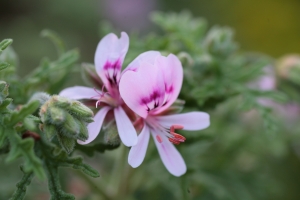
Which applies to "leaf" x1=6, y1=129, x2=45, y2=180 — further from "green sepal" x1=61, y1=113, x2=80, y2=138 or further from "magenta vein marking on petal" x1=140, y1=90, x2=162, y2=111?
"magenta vein marking on petal" x1=140, y1=90, x2=162, y2=111

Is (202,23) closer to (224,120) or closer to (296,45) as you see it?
(224,120)

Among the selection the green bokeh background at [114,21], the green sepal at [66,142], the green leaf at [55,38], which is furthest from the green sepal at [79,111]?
the green bokeh background at [114,21]

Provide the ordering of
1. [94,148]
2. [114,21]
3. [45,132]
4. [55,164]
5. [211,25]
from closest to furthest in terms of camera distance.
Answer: [45,132] → [55,164] → [94,148] → [211,25] → [114,21]

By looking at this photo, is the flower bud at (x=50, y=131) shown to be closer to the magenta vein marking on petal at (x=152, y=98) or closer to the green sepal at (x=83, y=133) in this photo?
the green sepal at (x=83, y=133)

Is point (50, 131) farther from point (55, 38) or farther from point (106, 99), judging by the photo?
point (55, 38)

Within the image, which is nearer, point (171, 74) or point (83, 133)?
point (83, 133)

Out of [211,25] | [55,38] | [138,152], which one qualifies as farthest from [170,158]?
[211,25]
